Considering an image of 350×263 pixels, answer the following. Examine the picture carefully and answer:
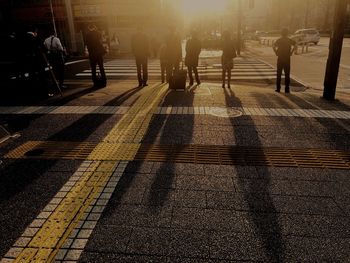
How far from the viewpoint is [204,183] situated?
395 centimetres

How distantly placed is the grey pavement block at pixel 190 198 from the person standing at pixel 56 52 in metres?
7.57

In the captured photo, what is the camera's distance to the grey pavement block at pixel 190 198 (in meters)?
3.49

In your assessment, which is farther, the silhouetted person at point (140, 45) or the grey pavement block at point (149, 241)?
the silhouetted person at point (140, 45)

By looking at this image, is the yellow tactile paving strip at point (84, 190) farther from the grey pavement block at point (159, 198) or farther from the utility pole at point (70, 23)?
the utility pole at point (70, 23)

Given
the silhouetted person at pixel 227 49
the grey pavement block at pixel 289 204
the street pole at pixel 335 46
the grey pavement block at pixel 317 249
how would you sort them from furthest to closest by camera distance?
the silhouetted person at pixel 227 49 → the street pole at pixel 335 46 → the grey pavement block at pixel 289 204 → the grey pavement block at pixel 317 249

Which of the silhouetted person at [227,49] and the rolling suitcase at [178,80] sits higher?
the silhouetted person at [227,49]

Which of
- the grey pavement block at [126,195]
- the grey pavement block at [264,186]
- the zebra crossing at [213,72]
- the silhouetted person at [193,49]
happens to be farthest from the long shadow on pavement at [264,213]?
the zebra crossing at [213,72]

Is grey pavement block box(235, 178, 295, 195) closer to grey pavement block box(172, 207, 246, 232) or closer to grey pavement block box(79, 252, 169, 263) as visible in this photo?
grey pavement block box(172, 207, 246, 232)

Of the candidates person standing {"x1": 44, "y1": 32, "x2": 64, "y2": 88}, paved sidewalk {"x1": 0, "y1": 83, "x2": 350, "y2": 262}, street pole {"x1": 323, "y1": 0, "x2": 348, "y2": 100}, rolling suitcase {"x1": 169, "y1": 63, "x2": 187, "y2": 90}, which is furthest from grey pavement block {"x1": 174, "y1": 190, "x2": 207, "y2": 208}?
person standing {"x1": 44, "y1": 32, "x2": 64, "y2": 88}

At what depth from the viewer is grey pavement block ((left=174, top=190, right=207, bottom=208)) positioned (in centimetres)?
349

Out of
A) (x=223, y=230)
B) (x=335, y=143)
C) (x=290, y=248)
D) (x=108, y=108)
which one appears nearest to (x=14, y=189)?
(x=223, y=230)

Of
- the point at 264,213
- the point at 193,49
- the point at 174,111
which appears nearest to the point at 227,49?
the point at 193,49

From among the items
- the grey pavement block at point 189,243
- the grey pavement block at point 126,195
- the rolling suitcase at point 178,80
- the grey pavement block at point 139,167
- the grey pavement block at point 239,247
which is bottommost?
the grey pavement block at point 239,247

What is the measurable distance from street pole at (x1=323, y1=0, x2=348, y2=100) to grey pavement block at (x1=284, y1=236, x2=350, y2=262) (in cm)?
652
